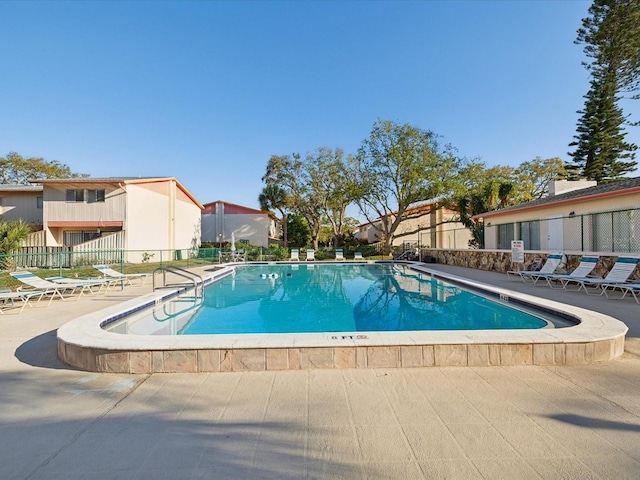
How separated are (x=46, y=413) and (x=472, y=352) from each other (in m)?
4.27

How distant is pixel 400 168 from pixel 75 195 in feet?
72.8

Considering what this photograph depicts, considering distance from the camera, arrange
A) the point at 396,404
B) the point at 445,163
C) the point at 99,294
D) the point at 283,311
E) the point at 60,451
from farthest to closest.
Answer: the point at 445,163 → the point at 99,294 → the point at 283,311 → the point at 396,404 → the point at 60,451

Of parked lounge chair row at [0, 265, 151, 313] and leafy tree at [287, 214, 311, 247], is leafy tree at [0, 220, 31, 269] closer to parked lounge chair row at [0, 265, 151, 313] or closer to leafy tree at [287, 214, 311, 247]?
parked lounge chair row at [0, 265, 151, 313]

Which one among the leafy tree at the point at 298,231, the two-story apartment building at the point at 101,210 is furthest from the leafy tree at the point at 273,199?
the two-story apartment building at the point at 101,210

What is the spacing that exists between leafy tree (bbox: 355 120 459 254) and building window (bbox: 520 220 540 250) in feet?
29.7

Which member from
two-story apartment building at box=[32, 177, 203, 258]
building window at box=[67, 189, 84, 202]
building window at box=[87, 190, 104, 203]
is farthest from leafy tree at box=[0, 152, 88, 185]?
building window at box=[87, 190, 104, 203]

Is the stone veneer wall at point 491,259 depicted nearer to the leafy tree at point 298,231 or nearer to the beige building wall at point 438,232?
the beige building wall at point 438,232

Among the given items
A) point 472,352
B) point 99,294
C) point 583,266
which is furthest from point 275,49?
point 472,352

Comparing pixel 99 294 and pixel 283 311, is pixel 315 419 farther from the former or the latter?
pixel 99 294

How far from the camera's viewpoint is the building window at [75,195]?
20.4 metres

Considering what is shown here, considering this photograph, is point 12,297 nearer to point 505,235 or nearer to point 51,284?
point 51,284

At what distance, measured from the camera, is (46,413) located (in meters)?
2.88

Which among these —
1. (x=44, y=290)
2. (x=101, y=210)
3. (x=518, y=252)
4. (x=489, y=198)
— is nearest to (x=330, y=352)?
(x=44, y=290)

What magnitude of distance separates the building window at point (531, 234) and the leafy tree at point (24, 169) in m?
41.2
